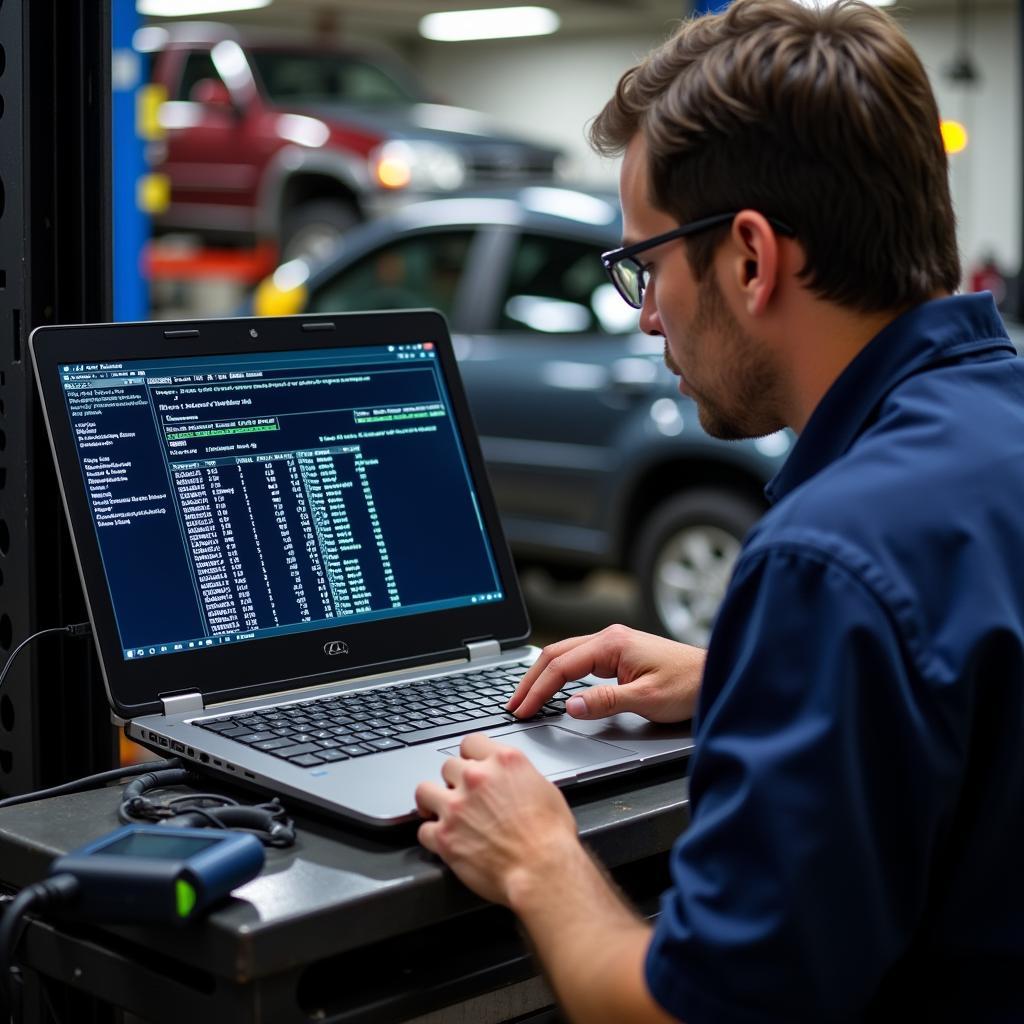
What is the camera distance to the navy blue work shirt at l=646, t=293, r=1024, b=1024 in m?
1.09

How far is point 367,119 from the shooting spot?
10891 millimetres

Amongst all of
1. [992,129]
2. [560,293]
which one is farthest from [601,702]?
[992,129]

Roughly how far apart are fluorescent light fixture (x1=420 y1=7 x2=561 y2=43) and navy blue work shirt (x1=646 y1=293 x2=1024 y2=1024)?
652 inches

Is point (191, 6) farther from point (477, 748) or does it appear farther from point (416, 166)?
point (477, 748)

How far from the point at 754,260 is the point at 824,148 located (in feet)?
0.38

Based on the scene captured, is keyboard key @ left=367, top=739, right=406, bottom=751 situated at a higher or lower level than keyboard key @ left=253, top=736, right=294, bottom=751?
lower

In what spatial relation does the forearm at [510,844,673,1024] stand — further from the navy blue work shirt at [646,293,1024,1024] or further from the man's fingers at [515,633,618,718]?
the man's fingers at [515,633,618,718]

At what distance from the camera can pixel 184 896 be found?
1.20 meters

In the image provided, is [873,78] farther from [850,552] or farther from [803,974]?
[803,974]

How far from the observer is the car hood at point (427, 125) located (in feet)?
34.3

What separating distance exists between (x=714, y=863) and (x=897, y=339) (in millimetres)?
480

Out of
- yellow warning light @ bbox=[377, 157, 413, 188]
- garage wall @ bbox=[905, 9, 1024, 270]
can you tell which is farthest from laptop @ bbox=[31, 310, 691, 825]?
garage wall @ bbox=[905, 9, 1024, 270]

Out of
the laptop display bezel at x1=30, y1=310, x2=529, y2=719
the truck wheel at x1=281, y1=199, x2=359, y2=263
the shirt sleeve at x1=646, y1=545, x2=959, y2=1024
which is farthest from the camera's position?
the truck wheel at x1=281, y1=199, x2=359, y2=263

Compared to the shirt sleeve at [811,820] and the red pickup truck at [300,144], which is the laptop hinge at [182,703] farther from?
the red pickup truck at [300,144]
